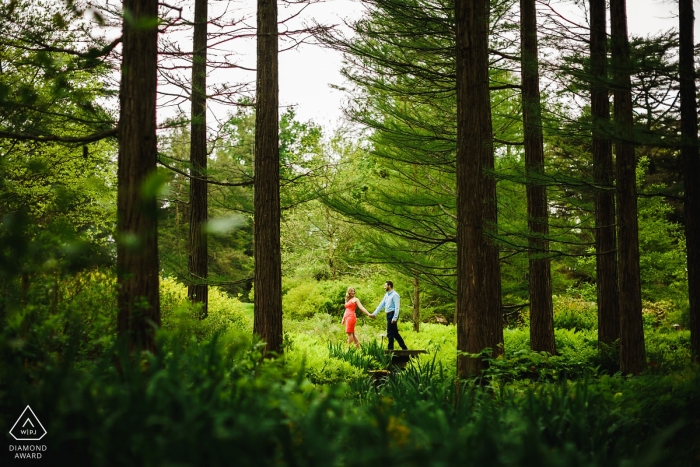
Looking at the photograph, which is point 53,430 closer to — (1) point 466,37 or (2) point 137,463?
(2) point 137,463

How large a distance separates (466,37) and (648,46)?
2029 millimetres

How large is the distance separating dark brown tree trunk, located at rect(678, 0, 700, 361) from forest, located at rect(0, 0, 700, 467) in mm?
27

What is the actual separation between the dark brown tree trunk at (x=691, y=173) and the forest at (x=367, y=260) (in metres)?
0.03

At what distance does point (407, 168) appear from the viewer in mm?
15141

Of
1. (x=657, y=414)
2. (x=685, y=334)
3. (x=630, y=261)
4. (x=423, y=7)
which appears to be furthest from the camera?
(x=685, y=334)

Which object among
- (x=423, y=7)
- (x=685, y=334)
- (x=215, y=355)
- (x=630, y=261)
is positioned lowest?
(x=685, y=334)

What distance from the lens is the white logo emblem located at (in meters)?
2.56

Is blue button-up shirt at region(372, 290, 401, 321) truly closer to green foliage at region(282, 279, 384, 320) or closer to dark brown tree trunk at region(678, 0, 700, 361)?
dark brown tree trunk at region(678, 0, 700, 361)

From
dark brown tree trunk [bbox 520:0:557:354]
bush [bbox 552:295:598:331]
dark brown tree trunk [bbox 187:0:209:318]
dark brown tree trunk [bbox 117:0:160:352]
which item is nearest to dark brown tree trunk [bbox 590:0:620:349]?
dark brown tree trunk [bbox 520:0:557:354]

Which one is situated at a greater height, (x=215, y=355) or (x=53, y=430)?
(x=215, y=355)

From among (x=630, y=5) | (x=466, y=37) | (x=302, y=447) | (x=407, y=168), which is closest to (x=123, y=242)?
(x=302, y=447)

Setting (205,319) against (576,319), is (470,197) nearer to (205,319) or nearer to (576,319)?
(205,319)

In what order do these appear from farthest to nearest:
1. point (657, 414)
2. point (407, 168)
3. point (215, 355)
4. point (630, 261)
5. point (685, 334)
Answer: point (407, 168) → point (685, 334) → point (630, 261) → point (657, 414) → point (215, 355)

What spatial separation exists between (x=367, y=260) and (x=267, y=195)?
3.93 meters
